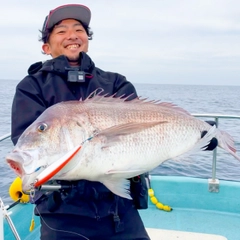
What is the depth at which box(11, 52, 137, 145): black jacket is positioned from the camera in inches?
97.8

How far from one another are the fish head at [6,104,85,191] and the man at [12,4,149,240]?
406 millimetres

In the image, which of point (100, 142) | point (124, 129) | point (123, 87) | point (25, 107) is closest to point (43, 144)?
point (100, 142)

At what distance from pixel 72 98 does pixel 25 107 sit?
1.13ft

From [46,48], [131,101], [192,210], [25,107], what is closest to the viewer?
Result: [131,101]

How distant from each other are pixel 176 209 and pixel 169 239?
100 cm

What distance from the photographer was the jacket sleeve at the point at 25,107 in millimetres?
2453

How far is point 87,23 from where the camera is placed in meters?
2.99

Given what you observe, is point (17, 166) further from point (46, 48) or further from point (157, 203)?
point (157, 203)

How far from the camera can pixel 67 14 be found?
286 cm

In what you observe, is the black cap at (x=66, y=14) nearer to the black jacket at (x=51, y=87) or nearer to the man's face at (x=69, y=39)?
the man's face at (x=69, y=39)

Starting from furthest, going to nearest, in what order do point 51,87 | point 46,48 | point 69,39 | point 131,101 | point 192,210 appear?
point 192,210, point 46,48, point 69,39, point 51,87, point 131,101

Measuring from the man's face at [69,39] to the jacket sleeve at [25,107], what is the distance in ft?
1.30

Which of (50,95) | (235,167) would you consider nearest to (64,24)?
(50,95)

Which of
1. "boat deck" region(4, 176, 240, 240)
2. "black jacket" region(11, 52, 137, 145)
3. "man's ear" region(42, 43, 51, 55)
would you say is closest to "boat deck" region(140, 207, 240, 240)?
"boat deck" region(4, 176, 240, 240)
